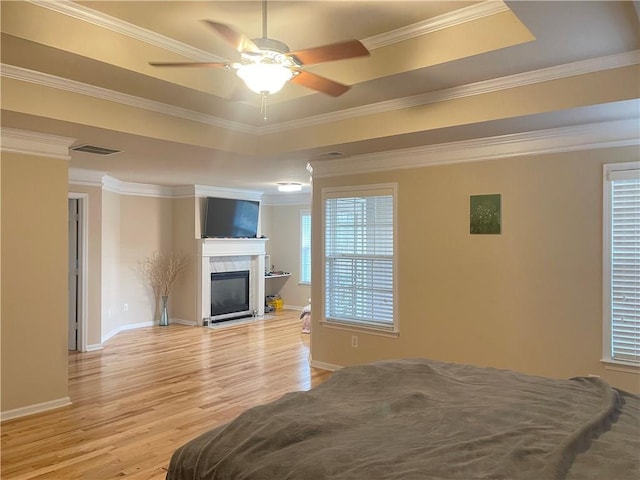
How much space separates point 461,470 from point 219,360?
471 centimetres

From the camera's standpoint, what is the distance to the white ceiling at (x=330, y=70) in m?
2.68

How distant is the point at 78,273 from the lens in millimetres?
6168

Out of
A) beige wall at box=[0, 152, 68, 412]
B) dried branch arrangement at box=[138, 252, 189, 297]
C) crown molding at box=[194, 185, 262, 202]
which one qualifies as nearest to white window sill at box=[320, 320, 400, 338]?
beige wall at box=[0, 152, 68, 412]

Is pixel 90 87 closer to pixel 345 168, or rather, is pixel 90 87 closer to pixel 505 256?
pixel 345 168

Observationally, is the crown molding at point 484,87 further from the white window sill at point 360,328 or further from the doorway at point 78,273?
the doorway at point 78,273

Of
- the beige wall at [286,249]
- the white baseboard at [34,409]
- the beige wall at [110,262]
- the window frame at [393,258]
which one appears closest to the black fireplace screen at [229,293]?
the beige wall at [286,249]

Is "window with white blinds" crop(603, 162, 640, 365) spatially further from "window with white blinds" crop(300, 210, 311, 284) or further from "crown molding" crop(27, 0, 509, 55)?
"window with white blinds" crop(300, 210, 311, 284)

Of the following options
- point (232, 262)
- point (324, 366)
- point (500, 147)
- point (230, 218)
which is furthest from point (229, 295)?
point (500, 147)

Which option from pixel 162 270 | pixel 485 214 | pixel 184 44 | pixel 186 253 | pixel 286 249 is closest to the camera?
pixel 184 44

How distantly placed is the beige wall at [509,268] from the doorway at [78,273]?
3900mm

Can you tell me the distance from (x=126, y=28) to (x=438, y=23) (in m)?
2.04

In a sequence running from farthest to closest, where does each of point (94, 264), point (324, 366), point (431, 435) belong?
1. point (94, 264)
2. point (324, 366)
3. point (431, 435)

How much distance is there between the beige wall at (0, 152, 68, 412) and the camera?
384 centimetres

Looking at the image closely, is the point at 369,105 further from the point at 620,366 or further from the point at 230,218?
the point at 230,218
